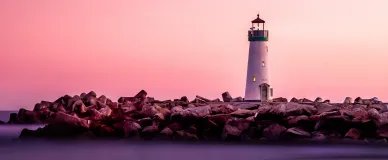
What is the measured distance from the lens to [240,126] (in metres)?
26.7

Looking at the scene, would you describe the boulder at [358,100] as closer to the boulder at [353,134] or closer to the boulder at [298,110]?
the boulder at [298,110]

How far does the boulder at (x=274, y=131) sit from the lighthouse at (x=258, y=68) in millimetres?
8739

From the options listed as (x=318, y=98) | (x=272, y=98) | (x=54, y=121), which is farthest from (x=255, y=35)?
(x=54, y=121)

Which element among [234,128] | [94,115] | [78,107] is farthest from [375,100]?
[234,128]

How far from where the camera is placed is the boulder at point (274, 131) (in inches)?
1028

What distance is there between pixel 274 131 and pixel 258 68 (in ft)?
30.1

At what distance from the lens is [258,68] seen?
3519 cm

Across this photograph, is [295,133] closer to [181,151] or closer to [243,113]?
[243,113]

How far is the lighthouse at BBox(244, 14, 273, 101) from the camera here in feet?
115

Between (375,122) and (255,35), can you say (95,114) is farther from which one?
(375,122)

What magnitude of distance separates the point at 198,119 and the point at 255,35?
29.8 ft

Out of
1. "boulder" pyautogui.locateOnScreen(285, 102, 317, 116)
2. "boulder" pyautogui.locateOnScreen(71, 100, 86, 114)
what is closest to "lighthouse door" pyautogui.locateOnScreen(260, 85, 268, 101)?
"boulder" pyautogui.locateOnScreen(71, 100, 86, 114)

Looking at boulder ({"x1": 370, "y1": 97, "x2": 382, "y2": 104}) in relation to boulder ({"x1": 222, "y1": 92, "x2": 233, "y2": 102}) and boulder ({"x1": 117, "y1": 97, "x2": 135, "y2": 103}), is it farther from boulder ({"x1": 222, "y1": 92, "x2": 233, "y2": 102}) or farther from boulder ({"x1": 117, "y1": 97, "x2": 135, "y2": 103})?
boulder ({"x1": 117, "y1": 97, "x2": 135, "y2": 103})

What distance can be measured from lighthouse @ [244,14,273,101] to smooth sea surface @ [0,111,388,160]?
8465 mm
